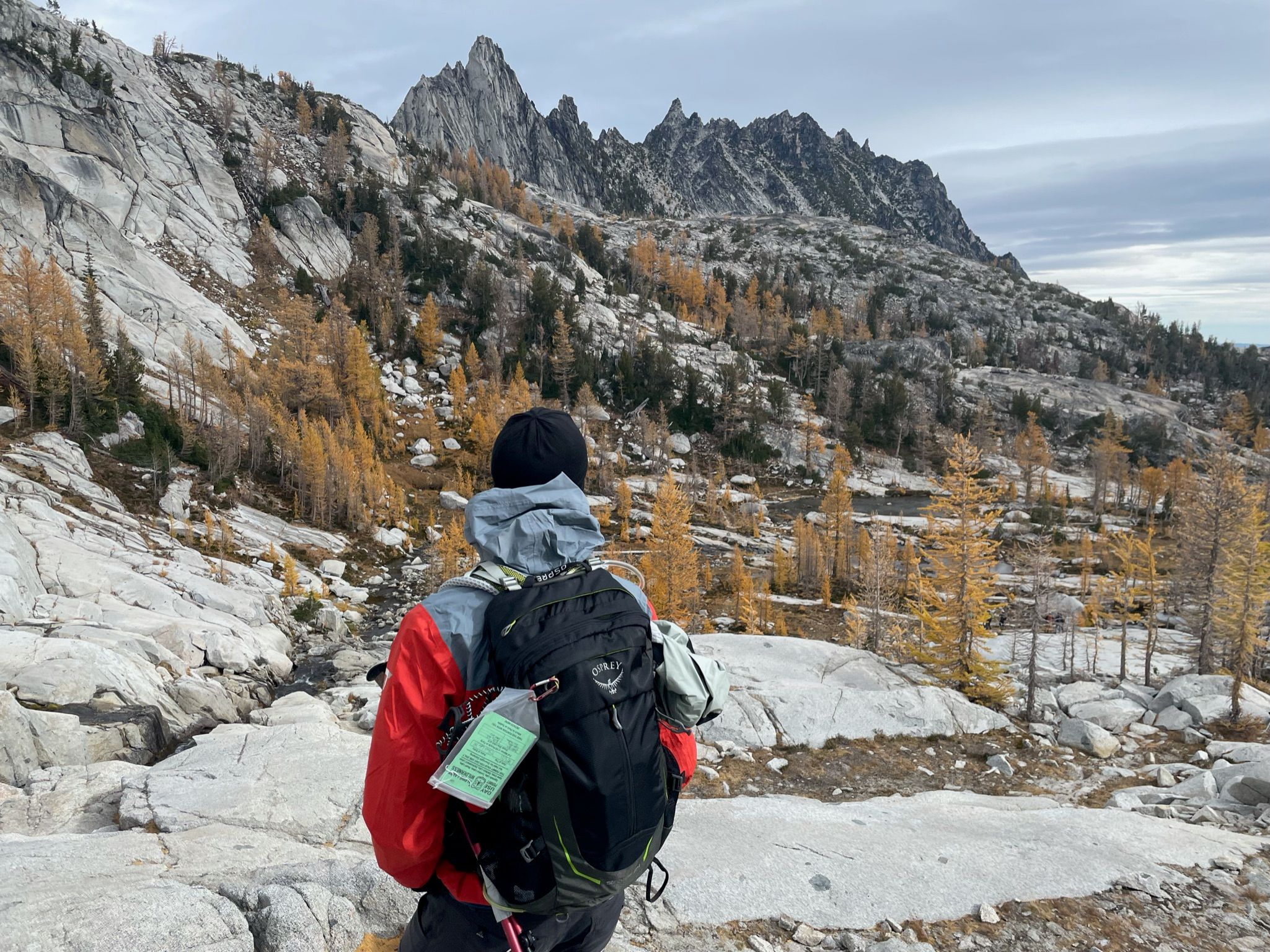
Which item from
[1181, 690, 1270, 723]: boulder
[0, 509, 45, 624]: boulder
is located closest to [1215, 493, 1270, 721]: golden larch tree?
[1181, 690, 1270, 723]: boulder

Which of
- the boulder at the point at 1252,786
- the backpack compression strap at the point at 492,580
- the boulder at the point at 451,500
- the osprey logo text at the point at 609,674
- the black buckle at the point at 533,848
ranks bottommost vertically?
the boulder at the point at 451,500

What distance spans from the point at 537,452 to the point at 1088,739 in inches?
668

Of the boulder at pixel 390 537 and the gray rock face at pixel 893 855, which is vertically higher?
the gray rock face at pixel 893 855

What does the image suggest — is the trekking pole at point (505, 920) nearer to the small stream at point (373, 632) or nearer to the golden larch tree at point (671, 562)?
the small stream at point (373, 632)

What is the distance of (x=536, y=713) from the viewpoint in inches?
79.8

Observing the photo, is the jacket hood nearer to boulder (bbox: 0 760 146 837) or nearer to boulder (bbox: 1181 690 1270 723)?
boulder (bbox: 0 760 146 837)

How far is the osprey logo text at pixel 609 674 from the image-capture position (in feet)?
6.93

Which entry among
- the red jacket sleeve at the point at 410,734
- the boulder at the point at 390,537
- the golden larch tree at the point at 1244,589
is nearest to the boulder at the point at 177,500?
the boulder at the point at 390,537

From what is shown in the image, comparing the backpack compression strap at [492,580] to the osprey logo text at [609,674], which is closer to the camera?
the osprey logo text at [609,674]

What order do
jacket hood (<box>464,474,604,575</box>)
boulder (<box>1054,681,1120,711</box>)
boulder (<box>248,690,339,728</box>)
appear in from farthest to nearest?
boulder (<box>1054,681,1120,711</box>), boulder (<box>248,690,339,728</box>), jacket hood (<box>464,474,604,575</box>)

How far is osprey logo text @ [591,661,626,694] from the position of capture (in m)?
2.11

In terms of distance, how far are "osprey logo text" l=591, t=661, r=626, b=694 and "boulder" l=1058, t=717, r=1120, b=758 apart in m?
16.5

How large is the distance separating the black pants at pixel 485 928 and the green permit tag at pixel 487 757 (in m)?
0.83

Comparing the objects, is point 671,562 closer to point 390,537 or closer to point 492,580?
point 390,537
